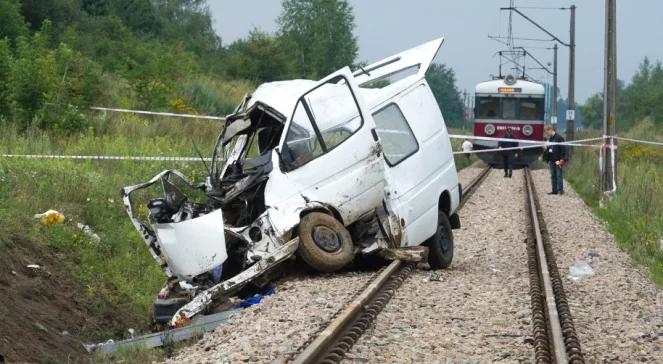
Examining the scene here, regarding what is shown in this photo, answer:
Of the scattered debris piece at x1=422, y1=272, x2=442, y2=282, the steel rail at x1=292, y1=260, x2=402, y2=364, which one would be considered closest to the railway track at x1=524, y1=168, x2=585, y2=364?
the scattered debris piece at x1=422, y1=272, x2=442, y2=282

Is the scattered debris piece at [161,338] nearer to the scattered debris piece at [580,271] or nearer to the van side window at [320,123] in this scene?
the van side window at [320,123]

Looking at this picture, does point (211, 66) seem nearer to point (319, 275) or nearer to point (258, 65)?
point (258, 65)

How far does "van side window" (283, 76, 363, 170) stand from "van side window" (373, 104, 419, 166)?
0.52 m

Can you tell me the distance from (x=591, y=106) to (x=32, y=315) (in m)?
168

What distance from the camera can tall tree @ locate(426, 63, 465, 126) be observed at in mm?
141900

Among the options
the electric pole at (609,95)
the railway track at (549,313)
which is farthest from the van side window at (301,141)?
the electric pole at (609,95)

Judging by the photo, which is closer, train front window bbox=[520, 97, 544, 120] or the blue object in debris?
the blue object in debris

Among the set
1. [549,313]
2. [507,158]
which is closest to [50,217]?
[549,313]

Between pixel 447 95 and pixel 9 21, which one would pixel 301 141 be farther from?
pixel 447 95

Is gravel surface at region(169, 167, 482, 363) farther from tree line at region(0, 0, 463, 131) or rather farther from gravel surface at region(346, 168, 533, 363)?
tree line at region(0, 0, 463, 131)

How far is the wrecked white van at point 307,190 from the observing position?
10.7 m

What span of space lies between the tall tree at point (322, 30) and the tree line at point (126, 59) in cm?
8

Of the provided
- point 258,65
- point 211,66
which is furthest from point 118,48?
point 258,65

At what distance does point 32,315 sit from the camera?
9586 millimetres
